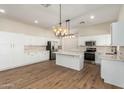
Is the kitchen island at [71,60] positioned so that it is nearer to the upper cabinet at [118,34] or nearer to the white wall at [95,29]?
the upper cabinet at [118,34]

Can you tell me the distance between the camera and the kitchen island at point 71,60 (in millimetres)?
4164

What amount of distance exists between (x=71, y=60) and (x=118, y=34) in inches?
106

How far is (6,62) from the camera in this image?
4.08 metres

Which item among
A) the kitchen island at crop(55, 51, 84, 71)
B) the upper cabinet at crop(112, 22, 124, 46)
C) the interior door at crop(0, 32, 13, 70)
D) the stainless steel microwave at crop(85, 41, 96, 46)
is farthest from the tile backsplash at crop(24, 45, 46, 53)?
the upper cabinet at crop(112, 22, 124, 46)

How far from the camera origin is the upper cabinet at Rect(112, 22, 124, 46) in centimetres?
215

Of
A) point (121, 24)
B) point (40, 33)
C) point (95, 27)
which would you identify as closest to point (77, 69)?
point (121, 24)

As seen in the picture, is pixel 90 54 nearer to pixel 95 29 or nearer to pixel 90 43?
pixel 90 43

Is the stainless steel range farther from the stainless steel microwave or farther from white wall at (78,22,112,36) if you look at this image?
white wall at (78,22,112,36)

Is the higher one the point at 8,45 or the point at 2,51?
the point at 8,45

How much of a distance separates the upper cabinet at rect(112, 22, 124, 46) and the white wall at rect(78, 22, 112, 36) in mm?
3442

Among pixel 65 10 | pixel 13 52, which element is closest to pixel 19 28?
pixel 13 52

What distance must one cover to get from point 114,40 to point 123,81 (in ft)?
4.14
